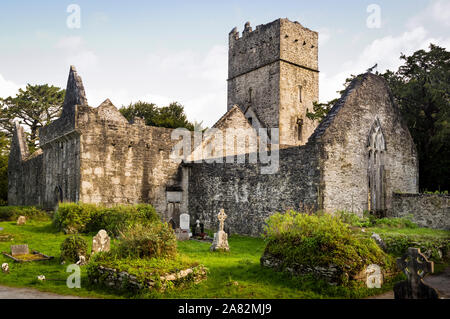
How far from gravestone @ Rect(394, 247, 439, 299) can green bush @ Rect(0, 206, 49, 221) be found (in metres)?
20.1

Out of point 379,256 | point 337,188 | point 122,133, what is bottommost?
point 379,256

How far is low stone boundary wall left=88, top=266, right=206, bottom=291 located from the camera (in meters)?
8.23

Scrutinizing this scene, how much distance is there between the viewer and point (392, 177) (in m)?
19.0

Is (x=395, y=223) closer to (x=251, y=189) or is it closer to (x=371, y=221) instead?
(x=371, y=221)

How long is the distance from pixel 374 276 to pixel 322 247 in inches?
50.3

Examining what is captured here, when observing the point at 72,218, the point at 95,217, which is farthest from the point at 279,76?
the point at 72,218

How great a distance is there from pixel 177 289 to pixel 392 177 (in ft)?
46.2

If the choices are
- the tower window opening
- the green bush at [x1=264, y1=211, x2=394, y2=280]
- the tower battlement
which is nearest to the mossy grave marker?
the green bush at [x1=264, y1=211, x2=394, y2=280]

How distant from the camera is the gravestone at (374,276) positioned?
28.5 feet

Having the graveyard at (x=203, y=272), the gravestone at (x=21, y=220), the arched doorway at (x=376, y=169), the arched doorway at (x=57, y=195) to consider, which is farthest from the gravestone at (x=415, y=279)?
the gravestone at (x=21, y=220)

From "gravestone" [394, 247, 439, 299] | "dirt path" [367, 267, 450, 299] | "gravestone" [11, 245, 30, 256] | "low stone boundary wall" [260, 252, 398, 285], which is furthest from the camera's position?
"gravestone" [11, 245, 30, 256]

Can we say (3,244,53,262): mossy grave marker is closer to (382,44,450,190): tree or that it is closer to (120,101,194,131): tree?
(382,44,450,190): tree
